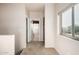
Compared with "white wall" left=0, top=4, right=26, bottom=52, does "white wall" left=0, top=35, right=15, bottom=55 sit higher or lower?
lower

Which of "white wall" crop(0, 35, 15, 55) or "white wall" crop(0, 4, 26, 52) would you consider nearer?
"white wall" crop(0, 35, 15, 55)

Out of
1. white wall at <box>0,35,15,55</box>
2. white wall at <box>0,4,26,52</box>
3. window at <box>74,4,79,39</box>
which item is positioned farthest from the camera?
white wall at <box>0,4,26,52</box>

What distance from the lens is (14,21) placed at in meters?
5.68

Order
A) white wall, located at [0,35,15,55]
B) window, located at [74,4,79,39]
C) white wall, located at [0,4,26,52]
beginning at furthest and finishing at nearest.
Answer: white wall, located at [0,4,26,52] < white wall, located at [0,35,15,55] < window, located at [74,4,79,39]

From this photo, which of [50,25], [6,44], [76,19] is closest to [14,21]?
[50,25]

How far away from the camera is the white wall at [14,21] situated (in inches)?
223

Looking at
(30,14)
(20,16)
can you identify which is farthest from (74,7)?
(30,14)

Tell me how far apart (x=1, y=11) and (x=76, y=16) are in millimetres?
3717

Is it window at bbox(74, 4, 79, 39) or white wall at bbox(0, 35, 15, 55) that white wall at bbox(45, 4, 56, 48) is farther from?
window at bbox(74, 4, 79, 39)

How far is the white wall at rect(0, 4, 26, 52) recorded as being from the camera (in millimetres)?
5656

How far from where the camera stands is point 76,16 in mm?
3010

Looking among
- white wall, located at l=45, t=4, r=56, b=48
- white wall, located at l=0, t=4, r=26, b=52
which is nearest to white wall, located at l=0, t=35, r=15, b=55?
white wall, located at l=0, t=4, r=26, b=52

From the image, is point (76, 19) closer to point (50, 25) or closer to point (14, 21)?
point (50, 25)
